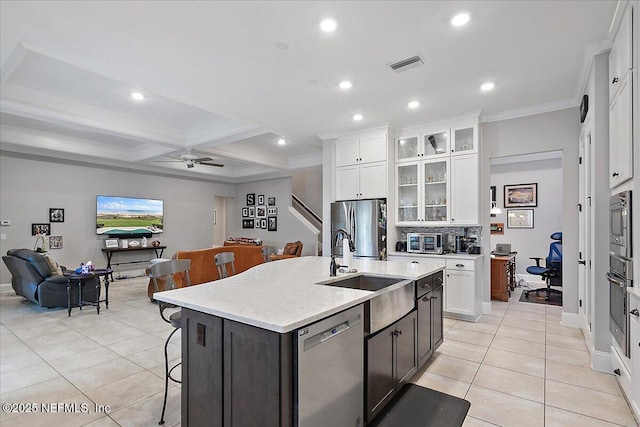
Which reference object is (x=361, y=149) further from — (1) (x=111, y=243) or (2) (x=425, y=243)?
(1) (x=111, y=243)

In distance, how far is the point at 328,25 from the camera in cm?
258

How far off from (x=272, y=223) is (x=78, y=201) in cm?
483

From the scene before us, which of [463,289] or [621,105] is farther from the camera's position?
[463,289]

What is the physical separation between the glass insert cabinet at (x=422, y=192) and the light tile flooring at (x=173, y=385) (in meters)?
1.60

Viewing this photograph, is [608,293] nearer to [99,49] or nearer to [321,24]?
[321,24]

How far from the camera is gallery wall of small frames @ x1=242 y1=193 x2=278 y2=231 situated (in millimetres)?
10023

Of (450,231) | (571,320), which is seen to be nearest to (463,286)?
(450,231)

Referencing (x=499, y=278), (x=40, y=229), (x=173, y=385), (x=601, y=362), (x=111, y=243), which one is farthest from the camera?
(x=111, y=243)

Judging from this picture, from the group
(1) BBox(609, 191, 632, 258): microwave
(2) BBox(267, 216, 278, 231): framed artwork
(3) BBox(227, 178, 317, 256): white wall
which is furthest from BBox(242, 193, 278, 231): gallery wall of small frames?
(1) BBox(609, 191, 632, 258): microwave

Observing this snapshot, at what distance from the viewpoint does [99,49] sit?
292 centimetres

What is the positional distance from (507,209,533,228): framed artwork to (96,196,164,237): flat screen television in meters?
8.81

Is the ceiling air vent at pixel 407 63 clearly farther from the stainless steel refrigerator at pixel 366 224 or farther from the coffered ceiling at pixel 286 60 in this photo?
the stainless steel refrigerator at pixel 366 224

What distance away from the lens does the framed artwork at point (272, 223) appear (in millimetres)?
9938

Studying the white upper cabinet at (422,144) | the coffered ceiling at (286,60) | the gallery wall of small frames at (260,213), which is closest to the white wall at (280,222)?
the gallery wall of small frames at (260,213)
